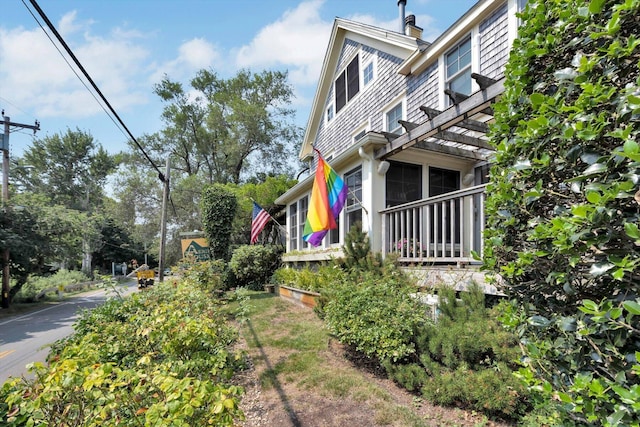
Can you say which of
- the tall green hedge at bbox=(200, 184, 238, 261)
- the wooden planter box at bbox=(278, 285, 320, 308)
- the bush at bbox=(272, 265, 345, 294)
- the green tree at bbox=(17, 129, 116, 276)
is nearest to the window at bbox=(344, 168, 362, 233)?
the bush at bbox=(272, 265, 345, 294)

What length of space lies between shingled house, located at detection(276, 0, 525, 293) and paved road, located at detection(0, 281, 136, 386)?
550 cm

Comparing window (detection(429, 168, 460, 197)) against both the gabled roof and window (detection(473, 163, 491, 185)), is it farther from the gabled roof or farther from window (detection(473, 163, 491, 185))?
the gabled roof

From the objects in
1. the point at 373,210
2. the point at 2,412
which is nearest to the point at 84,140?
the point at 373,210

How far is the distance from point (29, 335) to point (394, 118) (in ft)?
39.8

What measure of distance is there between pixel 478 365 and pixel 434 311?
4.00ft

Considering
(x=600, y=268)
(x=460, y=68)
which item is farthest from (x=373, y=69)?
(x=600, y=268)

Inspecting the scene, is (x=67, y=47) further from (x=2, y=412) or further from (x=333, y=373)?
(x=333, y=373)

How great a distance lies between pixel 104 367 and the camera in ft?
5.46

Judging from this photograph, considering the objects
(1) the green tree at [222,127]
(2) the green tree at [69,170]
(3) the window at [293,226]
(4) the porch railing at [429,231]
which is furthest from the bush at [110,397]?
(2) the green tree at [69,170]

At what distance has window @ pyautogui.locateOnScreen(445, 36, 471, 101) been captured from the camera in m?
7.11

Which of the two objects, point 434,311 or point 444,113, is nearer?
point 434,311

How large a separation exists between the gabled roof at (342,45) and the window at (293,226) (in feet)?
15.3

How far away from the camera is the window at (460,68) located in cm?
711

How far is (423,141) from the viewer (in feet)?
20.8
